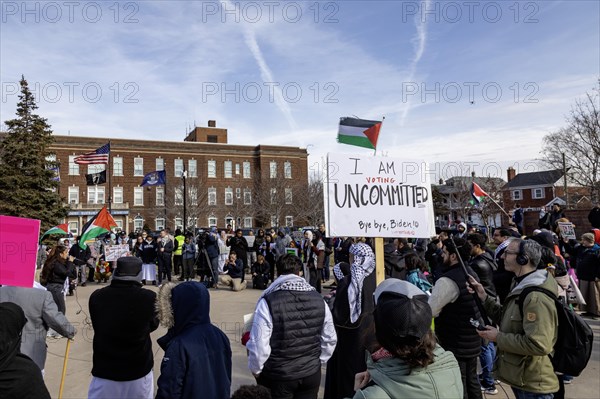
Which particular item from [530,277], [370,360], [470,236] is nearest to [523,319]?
[530,277]

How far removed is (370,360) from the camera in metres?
1.97

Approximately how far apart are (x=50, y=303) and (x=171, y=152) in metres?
50.9

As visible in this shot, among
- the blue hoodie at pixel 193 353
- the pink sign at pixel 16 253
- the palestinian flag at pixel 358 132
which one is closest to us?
the blue hoodie at pixel 193 353

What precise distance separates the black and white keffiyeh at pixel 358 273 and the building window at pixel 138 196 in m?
51.3

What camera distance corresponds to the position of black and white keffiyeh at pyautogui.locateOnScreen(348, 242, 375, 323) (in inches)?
170

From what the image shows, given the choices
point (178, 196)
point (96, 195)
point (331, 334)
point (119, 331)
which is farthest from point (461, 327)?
point (96, 195)

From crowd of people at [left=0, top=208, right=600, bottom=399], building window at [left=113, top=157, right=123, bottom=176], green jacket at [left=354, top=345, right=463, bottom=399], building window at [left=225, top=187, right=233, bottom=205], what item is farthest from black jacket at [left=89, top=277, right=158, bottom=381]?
building window at [left=113, top=157, right=123, bottom=176]

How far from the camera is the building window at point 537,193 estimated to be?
59906 mm

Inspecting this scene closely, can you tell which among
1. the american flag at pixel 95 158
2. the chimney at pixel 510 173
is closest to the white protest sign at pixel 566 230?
the american flag at pixel 95 158

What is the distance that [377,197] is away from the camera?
4.66m

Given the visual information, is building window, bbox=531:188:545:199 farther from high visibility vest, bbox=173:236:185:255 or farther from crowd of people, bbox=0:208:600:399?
crowd of people, bbox=0:208:600:399

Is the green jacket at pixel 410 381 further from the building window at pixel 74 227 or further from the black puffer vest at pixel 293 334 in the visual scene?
the building window at pixel 74 227

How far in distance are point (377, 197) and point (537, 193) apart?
6494 cm

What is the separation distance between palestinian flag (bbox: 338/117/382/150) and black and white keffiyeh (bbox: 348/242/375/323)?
223 cm
